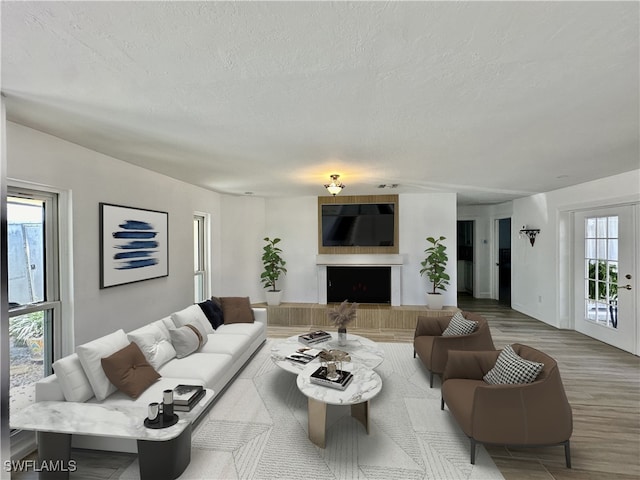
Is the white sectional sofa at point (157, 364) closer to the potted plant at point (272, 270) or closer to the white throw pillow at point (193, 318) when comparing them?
the white throw pillow at point (193, 318)

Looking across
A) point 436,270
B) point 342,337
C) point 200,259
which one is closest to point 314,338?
point 342,337

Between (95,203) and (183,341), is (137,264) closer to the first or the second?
(95,203)

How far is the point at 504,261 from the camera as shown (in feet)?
24.9

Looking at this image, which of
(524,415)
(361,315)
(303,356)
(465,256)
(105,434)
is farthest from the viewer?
(465,256)

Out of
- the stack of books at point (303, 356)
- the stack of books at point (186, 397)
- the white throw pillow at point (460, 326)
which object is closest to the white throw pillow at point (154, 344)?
the stack of books at point (186, 397)

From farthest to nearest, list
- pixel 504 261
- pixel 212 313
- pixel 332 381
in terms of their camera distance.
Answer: pixel 504 261, pixel 212 313, pixel 332 381

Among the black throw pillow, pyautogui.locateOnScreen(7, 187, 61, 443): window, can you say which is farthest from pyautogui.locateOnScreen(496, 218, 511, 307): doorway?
pyautogui.locateOnScreen(7, 187, 61, 443): window

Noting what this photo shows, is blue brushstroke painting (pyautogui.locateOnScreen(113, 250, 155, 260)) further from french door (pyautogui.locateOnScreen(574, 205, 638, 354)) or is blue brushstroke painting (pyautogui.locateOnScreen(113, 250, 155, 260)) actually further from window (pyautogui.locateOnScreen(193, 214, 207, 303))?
french door (pyautogui.locateOnScreen(574, 205, 638, 354))

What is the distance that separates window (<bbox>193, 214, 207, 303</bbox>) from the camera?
5680 millimetres

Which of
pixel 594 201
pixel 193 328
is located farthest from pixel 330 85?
pixel 594 201

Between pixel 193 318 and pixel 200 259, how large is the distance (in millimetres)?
2407

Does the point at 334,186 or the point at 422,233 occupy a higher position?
the point at 334,186

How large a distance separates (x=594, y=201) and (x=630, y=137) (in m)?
2.51

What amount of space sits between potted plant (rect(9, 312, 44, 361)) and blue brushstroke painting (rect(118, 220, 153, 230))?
1203 mm
